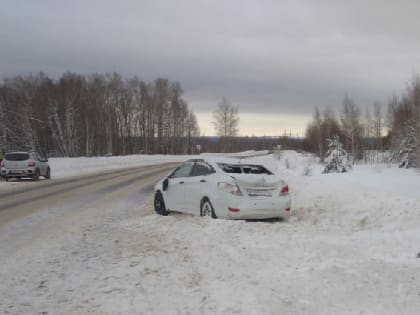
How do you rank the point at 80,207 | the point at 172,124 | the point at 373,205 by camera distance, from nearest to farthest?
1. the point at 373,205
2. the point at 80,207
3. the point at 172,124

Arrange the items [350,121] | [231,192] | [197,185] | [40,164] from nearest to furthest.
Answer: [231,192] < [197,185] < [40,164] < [350,121]

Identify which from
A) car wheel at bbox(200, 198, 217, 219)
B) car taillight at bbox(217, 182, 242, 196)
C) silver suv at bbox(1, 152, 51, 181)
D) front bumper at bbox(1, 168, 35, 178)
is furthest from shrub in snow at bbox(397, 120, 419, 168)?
car taillight at bbox(217, 182, 242, 196)

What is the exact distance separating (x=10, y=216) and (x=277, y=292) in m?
9.05

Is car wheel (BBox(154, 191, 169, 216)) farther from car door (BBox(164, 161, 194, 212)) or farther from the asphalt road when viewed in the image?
the asphalt road

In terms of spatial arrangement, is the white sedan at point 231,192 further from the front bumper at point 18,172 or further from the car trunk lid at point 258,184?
the front bumper at point 18,172

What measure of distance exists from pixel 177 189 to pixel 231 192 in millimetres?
2302

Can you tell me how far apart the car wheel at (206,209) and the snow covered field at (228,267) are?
1.00ft

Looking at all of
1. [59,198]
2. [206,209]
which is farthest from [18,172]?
[206,209]

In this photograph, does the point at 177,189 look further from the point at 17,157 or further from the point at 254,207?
the point at 17,157

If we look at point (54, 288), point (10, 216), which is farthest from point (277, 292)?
point (10, 216)

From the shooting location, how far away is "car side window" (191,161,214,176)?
11.2 m

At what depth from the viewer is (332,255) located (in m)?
6.90

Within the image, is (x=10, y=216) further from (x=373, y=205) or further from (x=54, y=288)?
(x=373, y=205)

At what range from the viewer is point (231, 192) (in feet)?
33.4
